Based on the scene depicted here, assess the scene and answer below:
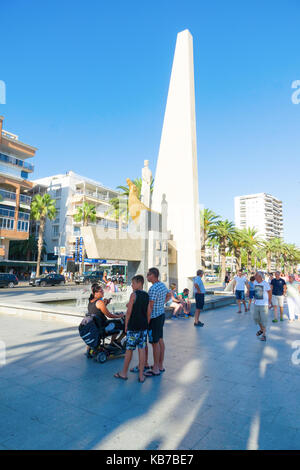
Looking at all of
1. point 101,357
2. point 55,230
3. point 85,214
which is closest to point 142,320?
point 101,357

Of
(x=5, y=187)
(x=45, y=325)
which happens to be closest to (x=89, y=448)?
(x=45, y=325)

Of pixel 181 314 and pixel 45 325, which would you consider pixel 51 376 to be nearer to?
pixel 45 325

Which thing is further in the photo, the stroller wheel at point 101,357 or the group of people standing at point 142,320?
the stroller wheel at point 101,357

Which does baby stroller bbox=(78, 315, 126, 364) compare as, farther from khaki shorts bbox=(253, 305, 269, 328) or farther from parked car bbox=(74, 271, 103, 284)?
parked car bbox=(74, 271, 103, 284)

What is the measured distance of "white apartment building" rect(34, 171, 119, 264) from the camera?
5425 centimetres

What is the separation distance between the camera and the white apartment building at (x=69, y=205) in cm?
5425

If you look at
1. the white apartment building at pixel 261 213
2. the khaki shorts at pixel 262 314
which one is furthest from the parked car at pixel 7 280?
the white apartment building at pixel 261 213

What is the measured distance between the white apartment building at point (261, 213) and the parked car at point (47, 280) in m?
129

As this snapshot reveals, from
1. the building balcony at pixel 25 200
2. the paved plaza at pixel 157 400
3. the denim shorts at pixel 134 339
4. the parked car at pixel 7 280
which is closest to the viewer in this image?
the paved plaza at pixel 157 400

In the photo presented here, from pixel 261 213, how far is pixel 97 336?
159 metres

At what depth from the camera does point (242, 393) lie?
4039 mm

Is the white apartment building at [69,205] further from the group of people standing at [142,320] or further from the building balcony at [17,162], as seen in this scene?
the group of people standing at [142,320]

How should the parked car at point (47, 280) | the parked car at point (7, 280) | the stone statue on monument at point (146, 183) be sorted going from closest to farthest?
the stone statue on monument at point (146, 183), the parked car at point (7, 280), the parked car at point (47, 280)
